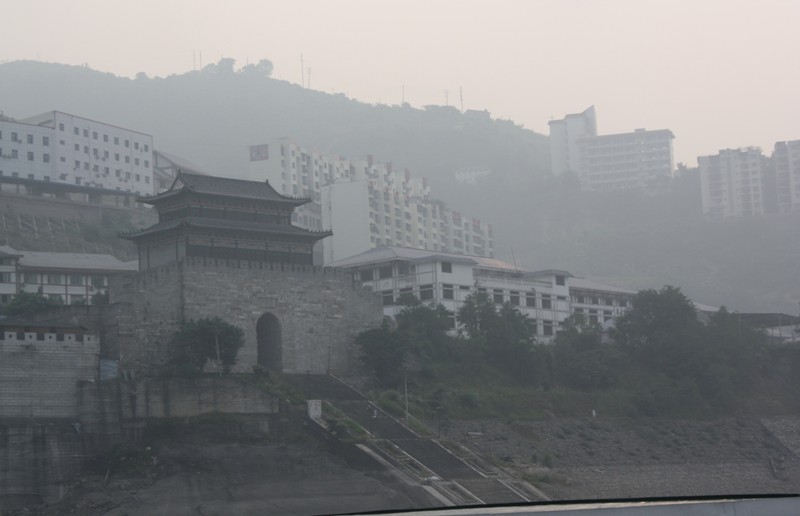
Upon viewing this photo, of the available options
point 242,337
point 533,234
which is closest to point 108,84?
point 533,234

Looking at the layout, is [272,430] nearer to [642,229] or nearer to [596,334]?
[596,334]

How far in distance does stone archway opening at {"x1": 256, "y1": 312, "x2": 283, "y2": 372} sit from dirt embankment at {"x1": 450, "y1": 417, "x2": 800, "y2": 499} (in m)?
8.71

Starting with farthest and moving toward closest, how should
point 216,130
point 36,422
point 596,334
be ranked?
point 216,130
point 596,334
point 36,422

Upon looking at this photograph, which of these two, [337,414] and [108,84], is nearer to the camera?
[337,414]

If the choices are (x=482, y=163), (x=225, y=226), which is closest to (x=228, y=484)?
(x=225, y=226)

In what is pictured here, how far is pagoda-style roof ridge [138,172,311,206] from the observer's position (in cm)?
5362

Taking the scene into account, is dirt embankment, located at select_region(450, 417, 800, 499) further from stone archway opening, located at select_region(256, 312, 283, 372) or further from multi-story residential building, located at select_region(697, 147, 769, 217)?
multi-story residential building, located at select_region(697, 147, 769, 217)

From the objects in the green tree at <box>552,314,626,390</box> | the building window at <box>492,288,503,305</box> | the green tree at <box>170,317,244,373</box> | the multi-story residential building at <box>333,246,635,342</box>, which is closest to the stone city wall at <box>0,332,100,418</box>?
the green tree at <box>170,317,244,373</box>

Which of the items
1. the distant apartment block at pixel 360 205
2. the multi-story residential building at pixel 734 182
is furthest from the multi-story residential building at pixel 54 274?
the multi-story residential building at pixel 734 182

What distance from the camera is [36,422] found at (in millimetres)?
42219

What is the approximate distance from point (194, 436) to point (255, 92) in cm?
13028

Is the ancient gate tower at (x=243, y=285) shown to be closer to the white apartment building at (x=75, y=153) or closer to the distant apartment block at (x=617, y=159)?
the white apartment building at (x=75, y=153)

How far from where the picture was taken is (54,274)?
206 ft

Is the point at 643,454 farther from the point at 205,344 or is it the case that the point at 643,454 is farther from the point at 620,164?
the point at 620,164
